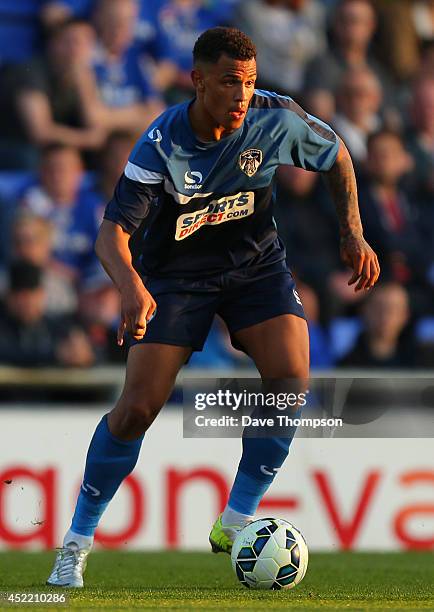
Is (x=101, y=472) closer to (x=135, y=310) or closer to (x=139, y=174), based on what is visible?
(x=135, y=310)

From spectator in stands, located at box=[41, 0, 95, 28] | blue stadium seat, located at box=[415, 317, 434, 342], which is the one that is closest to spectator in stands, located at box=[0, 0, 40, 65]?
spectator in stands, located at box=[41, 0, 95, 28]

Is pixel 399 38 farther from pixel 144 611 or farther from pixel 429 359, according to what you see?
pixel 144 611

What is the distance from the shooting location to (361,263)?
16.7 ft

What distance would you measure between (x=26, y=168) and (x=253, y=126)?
5.16 m

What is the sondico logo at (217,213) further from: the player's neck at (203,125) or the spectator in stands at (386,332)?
the spectator in stands at (386,332)

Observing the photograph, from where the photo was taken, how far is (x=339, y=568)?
6.51 meters

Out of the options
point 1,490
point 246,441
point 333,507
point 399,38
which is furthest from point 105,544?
point 399,38

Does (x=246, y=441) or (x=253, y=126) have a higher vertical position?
(x=253, y=126)

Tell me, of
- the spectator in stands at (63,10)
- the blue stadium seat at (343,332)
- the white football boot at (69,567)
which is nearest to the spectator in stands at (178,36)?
the spectator in stands at (63,10)

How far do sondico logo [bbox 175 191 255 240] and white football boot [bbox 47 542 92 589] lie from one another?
141cm

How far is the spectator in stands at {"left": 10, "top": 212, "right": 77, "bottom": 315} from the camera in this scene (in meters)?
9.25

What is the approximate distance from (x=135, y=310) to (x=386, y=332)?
5.19m

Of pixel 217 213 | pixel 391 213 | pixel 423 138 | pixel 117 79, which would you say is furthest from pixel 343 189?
pixel 423 138

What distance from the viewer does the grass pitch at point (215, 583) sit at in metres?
4.46
